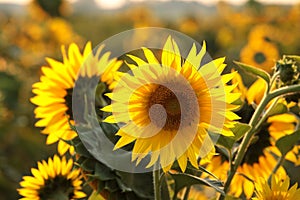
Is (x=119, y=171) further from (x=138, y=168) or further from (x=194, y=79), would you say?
(x=194, y=79)

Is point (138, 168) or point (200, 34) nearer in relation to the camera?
point (138, 168)

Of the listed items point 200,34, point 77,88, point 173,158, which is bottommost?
point 173,158

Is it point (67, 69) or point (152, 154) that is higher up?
point (67, 69)

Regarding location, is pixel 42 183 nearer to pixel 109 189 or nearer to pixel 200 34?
pixel 109 189

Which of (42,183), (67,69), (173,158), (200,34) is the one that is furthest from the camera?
(200,34)

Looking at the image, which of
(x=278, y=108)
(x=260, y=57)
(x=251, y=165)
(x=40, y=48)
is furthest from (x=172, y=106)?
(x=40, y=48)

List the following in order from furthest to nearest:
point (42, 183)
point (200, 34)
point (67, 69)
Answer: point (200, 34), point (67, 69), point (42, 183)

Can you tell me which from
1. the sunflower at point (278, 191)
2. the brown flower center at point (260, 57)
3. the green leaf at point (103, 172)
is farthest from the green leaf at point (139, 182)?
the brown flower center at point (260, 57)

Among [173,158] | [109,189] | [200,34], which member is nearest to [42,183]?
[109,189]
